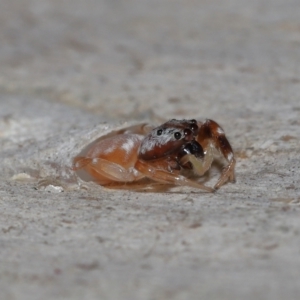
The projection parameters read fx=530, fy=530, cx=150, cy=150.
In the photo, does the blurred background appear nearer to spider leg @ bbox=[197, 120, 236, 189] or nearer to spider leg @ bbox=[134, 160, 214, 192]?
spider leg @ bbox=[197, 120, 236, 189]

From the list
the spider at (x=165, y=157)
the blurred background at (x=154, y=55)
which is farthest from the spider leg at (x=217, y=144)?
the blurred background at (x=154, y=55)

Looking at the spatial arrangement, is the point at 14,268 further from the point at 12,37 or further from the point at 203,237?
the point at 12,37

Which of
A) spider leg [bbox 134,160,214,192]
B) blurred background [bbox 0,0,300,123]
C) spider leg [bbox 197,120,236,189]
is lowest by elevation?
spider leg [bbox 134,160,214,192]

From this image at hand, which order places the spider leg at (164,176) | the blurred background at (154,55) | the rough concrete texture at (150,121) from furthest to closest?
the blurred background at (154,55) → the spider leg at (164,176) → the rough concrete texture at (150,121)

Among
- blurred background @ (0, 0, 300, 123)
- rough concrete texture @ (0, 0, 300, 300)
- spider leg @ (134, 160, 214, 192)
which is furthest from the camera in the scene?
blurred background @ (0, 0, 300, 123)

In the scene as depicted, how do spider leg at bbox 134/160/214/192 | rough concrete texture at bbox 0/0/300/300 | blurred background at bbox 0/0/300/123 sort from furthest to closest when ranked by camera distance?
blurred background at bbox 0/0/300/123 < spider leg at bbox 134/160/214/192 < rough concrete texture at bbox 0/0/300/300

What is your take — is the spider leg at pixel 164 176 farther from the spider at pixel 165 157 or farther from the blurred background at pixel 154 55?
the blurred background at pixel 154 55

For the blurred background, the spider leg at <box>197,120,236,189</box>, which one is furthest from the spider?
the blurred background

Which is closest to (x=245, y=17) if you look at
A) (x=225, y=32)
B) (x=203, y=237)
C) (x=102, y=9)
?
(x=225, y=32)
